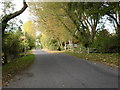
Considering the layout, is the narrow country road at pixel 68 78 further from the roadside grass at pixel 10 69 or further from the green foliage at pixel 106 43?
the green foliage at pixel 106 43

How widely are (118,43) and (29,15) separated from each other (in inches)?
649

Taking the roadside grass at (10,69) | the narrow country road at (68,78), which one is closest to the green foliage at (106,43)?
the narrow country road at (68,78)

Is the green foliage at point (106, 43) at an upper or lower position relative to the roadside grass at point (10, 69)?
upper

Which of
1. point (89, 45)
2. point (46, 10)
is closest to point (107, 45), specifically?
point (89, 45)

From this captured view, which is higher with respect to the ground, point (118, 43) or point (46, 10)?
point (46, 10)

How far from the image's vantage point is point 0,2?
27.0 feet

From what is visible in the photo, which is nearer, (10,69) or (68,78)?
(68,78)

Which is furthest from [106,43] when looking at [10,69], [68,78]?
[10,69]

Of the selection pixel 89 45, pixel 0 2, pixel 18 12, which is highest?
pixel 0 2

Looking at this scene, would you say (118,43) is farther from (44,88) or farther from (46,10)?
(44,88)

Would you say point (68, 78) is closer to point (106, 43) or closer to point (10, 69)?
point (10, 69)

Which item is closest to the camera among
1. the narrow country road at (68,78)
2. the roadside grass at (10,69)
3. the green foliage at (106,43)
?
the narrow country road at (68,78)

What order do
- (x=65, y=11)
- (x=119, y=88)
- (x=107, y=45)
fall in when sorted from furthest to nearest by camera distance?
(x=65, y=11) < (x=107, y=45) < (x=119, y=88)

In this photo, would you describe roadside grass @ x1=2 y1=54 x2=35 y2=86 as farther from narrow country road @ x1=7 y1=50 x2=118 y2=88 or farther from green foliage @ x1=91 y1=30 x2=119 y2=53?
green foliage @ x1=91 y1=30 x2=119 y2=53
